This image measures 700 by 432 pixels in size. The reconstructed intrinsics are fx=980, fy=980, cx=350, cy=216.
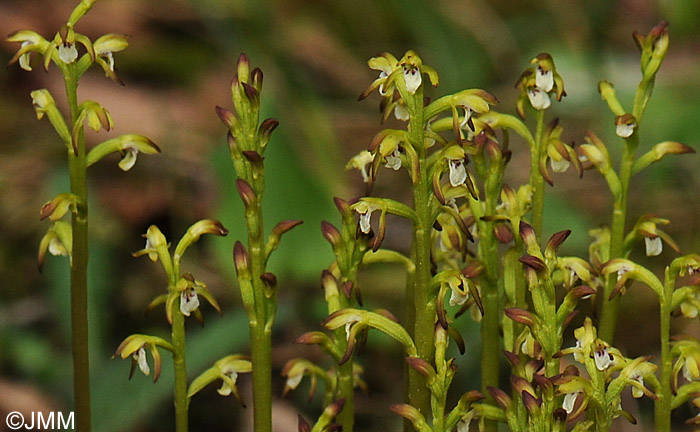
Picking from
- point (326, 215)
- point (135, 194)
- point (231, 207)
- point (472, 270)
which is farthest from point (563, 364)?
point (135, 194)

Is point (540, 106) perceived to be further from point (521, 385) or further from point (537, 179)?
point (521, 385)

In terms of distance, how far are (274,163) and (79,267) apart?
1.21 metres

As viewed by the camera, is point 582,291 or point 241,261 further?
point 241,261

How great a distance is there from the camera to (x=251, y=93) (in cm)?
111

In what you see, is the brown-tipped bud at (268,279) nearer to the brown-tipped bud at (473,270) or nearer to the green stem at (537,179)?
the brown-tipped bud at (473,270)

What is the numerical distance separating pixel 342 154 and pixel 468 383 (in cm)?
116

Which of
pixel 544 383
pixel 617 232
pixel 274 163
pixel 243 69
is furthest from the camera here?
pixel 274 163

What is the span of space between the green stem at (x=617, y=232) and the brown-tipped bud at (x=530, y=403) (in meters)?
0.24

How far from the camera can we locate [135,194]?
2.70 m

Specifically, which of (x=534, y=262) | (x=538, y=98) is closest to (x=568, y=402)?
(x=534, y=262)

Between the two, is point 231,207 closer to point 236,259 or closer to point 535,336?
point 236,259

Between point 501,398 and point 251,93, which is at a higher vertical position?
point 251,93

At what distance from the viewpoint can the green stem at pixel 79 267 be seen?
1187 mm

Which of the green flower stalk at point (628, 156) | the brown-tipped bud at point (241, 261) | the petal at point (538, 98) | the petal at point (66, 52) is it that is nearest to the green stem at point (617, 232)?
the green flower stalk at point (628, 156)
